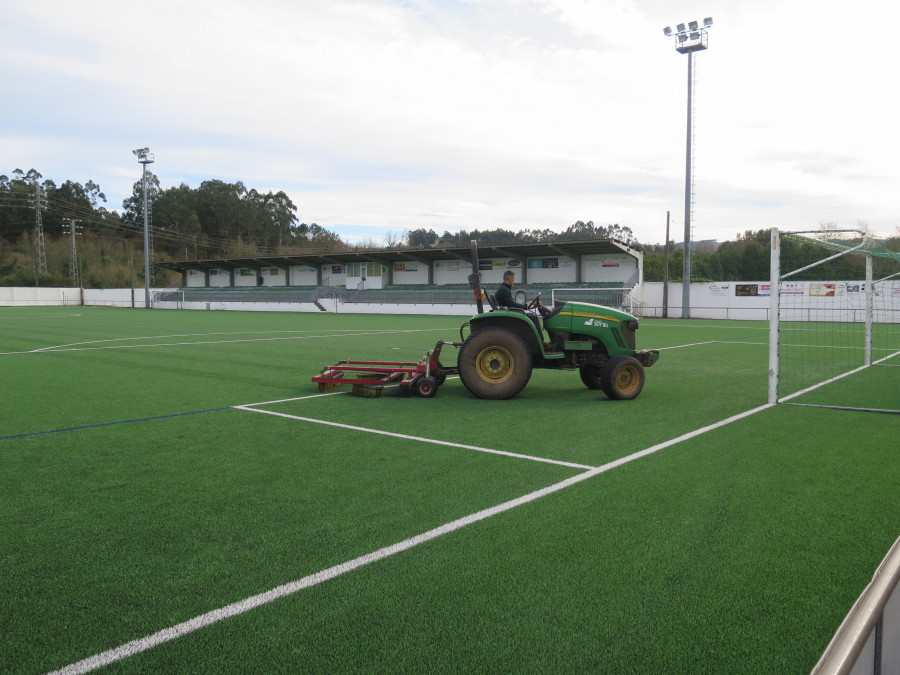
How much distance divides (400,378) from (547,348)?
6.89 ft

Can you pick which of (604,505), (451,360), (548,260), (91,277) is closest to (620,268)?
(548,260)

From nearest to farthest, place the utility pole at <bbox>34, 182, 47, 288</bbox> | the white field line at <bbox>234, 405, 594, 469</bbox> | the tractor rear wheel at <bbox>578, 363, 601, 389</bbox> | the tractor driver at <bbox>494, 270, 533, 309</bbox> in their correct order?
the white field line at <bbox>234, 405, 594, 469</bbox>
the tractor driver at <bbox>494, 270, 533, 309</bbox>
the tractor rear wheel at <bbox>578, 363, 601, 389</bbox>
the utility pole at <bbox>34, 182, 47, 288</bbox>

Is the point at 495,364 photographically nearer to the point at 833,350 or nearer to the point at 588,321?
the point at 588,321

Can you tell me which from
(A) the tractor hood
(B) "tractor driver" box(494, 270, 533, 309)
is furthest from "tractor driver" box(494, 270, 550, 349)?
(A) the tractor hood

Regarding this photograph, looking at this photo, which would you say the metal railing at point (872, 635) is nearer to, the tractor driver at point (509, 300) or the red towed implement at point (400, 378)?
the tractor driver at point (509, 300)

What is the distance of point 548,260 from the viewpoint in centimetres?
4938

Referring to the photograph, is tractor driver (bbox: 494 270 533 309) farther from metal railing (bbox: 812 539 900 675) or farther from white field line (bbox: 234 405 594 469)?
metal railing (bbox: 812 539 900 675)

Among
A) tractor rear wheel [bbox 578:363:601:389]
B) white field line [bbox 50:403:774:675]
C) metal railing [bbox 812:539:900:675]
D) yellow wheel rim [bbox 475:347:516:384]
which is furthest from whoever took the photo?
tractor rear wheel [bbox 578:363:601:389]

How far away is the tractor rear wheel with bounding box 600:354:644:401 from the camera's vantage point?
8445mm

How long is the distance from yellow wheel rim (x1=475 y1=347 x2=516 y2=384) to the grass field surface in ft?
2.39

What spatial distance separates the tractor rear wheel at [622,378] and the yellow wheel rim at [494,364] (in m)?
1.26

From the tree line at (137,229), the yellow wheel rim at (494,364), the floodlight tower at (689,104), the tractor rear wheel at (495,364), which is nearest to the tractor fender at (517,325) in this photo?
the tractor rear wheel at (495,364)

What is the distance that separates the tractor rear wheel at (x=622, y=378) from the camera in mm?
8445

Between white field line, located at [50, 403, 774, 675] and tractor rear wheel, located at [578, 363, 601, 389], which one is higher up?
tractor rear wheel, located at [578, 363, 601, 389]
